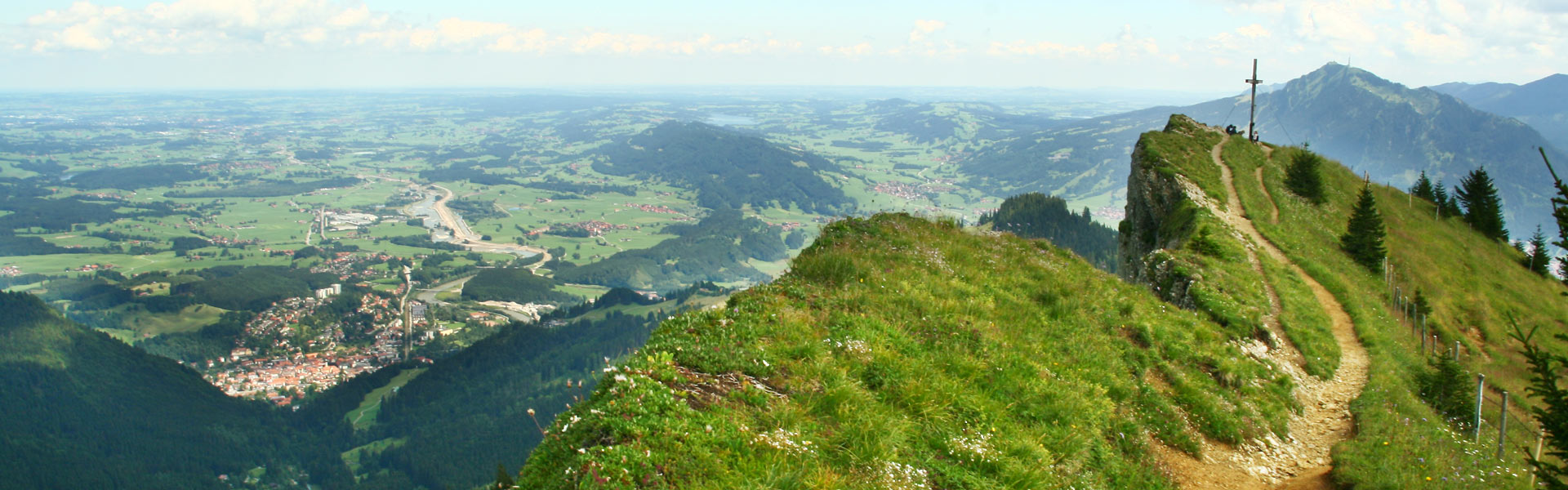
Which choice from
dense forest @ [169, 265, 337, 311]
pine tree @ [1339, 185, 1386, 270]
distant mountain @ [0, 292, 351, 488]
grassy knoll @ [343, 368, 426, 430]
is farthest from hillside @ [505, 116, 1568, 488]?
dense forest @ [169, 265, 337, 311]

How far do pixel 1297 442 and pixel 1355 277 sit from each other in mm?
20609

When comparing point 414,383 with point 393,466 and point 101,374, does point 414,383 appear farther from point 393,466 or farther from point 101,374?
point 101,374

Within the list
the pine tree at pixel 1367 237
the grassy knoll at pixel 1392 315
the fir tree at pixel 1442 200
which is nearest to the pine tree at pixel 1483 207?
the fir tree at pixel 1442 200

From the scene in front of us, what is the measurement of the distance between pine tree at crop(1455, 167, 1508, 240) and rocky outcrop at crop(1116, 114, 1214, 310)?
2540 cm

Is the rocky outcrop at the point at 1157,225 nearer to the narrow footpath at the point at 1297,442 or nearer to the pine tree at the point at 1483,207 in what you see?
the narrow footpath at the point at 1297,442

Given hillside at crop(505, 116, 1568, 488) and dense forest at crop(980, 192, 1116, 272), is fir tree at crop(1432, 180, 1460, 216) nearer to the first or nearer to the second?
hillside at crop(505, 116, 1568, 488)

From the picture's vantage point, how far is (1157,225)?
32750 mm

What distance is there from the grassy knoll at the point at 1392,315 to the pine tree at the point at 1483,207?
44.3 inches

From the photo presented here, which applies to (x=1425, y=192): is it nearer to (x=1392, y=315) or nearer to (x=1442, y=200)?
(x=1442, y=200)

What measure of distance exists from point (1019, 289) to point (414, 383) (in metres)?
134

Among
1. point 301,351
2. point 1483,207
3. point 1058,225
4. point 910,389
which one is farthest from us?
point 301,351

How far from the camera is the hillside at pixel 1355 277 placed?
34.0ft

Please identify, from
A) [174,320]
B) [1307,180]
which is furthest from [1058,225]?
[174,320]

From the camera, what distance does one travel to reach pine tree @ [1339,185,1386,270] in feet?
95.7
